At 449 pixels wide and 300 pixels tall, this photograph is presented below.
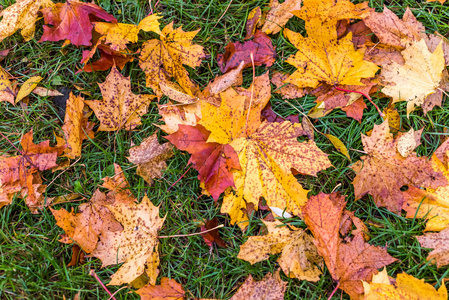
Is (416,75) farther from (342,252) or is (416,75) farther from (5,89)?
(5,89)

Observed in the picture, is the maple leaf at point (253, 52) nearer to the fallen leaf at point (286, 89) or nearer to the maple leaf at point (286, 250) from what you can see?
the fallen leaf at point (286, 89)

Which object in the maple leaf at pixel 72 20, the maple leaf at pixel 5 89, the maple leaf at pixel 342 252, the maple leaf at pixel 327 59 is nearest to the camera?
the maple leaf at pixel 342 252

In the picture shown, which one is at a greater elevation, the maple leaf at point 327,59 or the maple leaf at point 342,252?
the maple leaf at point 327,59

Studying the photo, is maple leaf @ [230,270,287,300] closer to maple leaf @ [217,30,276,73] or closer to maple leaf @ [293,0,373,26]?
maple leaf @ [217,30,276,73]

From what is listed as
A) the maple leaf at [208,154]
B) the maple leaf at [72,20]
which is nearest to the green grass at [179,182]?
the maple leaf at [72,20]

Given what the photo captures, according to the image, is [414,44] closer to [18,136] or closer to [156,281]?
[156,281]

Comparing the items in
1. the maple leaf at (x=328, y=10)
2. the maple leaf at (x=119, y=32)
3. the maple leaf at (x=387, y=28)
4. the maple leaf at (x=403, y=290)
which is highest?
the maple leaf at (x=328, y=10)

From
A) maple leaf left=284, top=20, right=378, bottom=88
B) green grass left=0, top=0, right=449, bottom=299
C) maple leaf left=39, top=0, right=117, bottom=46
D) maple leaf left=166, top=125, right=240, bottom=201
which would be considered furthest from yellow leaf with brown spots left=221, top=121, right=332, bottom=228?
maple leaf left=39, top=0, right=117, bottom=46

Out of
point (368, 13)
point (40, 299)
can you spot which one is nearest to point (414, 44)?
point (368, 13)
